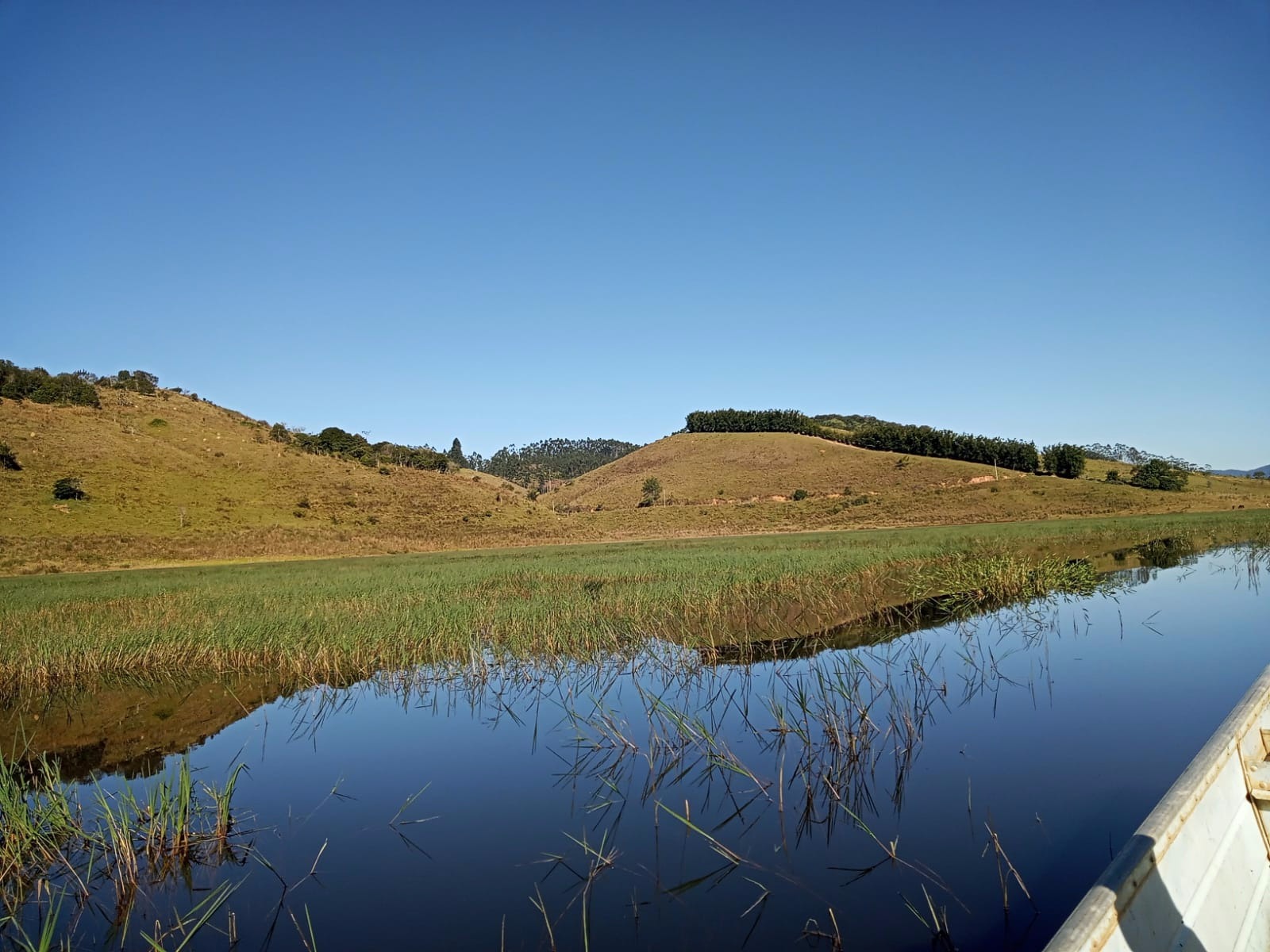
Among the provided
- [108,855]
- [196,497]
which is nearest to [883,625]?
[108,855]

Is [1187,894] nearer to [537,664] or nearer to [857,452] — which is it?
[537,664]

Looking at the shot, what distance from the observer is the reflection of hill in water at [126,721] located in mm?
9672

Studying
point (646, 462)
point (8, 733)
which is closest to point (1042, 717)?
point (8, 733)

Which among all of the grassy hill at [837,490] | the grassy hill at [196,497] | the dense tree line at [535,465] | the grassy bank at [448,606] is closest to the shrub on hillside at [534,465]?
the dense tree line at [535,465]

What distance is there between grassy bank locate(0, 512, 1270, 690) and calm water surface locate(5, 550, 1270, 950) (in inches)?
58.3

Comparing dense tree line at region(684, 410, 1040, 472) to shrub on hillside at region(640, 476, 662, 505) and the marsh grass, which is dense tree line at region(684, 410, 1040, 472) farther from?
the marsh grass

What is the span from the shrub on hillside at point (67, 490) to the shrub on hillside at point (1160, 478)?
8133 centimetres

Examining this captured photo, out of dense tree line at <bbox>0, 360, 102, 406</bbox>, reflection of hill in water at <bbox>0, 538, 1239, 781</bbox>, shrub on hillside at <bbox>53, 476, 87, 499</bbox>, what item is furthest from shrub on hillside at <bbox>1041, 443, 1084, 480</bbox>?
dense tree line at <bbox>0, 360, 102, 406</bbox>

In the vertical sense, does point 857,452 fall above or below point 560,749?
above

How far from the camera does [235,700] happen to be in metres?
12.1

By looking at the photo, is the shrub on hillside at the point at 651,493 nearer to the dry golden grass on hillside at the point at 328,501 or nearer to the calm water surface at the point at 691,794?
the dry golden grass on hillside at the point at 328,501

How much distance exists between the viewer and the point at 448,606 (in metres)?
17.8

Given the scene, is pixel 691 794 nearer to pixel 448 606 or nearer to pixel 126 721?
pixel 126 721

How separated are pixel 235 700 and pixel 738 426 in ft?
380
